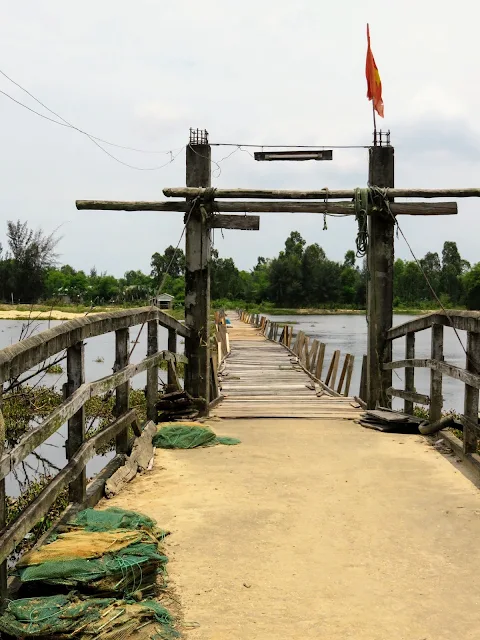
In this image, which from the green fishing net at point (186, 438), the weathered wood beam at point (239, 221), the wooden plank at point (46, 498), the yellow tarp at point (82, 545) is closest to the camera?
the wooden plank at point (46, 498)

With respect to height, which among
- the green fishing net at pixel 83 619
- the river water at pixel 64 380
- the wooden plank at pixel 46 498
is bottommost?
the river water at pixel 64 380

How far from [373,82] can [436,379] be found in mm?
4602

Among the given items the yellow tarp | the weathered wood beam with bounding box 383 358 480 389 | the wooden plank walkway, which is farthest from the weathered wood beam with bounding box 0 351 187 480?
the wooden plank walkway

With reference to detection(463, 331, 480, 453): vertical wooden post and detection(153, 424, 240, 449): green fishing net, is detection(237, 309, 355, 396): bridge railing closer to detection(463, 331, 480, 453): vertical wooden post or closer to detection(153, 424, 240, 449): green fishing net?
detection(153, 424, 240, 449): green fishing net

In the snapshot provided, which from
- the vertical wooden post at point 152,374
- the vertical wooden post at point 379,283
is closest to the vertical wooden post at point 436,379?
the vertical wooden post at point 379,283

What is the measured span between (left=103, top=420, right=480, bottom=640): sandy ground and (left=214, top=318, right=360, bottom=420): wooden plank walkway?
2192 millimetres

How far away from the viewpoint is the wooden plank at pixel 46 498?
316 centimetres

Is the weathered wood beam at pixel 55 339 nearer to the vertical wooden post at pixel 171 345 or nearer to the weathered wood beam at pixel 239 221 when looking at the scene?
the vertical wooden post at pixel 171 345

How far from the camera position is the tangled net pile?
2.95 metres

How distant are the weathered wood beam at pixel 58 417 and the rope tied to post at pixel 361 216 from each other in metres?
3.60

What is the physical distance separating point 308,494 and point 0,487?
272 centimetres

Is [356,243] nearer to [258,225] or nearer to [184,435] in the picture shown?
[258,225]

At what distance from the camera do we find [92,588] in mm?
3270

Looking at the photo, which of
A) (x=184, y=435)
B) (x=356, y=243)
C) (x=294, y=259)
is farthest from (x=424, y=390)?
(x=294, y=259)
